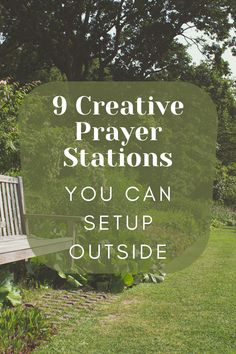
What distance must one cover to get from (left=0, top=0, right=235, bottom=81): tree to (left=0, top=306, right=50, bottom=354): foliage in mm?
18392

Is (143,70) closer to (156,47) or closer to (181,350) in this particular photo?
(156,47)

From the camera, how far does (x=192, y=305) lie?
6.08m

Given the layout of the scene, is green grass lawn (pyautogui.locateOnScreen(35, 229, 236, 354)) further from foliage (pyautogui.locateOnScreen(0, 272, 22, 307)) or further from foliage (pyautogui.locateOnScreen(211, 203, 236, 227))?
foliage (pyautogui.locateOnScreen(211, 203, 236, 227))

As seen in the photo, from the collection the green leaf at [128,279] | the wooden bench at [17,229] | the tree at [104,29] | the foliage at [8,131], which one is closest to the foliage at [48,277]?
the wooden bench at [17,229]

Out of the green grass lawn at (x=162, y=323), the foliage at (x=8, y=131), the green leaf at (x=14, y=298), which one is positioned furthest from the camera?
the foliage at (x=8, y=131)

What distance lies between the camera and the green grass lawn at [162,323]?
4.46m

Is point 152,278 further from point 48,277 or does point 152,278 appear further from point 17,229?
point 17,229

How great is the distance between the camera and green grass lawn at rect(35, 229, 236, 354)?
4461 mm

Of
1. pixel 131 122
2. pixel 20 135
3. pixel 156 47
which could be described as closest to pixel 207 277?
pixel 20 135

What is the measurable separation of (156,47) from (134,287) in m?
16.8

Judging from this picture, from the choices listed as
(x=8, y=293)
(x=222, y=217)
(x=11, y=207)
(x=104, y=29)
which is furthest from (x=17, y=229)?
(x=222, y=217)

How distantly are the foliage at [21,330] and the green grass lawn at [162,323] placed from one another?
10cm

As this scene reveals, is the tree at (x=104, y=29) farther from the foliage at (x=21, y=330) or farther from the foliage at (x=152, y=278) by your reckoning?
the foliage at (x=21, y=330)

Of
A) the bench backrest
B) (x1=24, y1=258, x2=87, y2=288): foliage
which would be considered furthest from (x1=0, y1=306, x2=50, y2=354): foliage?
(x1=24, y1=258, x2=87, y2=288): foliage
